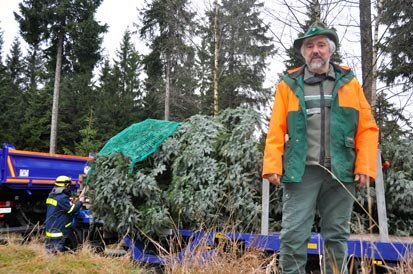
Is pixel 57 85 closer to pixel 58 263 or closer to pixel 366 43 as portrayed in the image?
pixel 366 43

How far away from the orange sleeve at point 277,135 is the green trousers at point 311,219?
18cm

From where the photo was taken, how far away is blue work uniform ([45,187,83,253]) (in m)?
6.67

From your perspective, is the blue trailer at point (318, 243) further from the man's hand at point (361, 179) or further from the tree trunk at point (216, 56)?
the tree trunk at point (216, 56)

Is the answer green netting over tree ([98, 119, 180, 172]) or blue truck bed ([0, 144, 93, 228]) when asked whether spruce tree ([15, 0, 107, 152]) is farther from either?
green netting over tree ([98, 119, 180, 172])

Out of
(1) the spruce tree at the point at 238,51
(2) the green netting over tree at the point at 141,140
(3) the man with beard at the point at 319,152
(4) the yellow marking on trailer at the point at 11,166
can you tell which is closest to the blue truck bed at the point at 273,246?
(3) the man with beard at the point at 319,152

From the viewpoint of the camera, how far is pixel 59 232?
22.0 feet

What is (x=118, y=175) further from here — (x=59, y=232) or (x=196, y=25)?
(x=196, y=25)

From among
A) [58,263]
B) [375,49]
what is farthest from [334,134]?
[375,49]

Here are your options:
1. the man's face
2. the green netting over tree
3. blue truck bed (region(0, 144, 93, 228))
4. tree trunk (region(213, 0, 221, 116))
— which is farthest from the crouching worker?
tree trunk (region(213, 0, 221, 116))

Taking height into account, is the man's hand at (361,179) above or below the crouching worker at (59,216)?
above

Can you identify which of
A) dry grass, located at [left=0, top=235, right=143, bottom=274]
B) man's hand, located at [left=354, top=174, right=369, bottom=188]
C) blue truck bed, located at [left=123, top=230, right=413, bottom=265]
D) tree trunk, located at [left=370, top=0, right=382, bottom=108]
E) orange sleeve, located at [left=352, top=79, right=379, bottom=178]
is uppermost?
tree trunk, located at [left=370, top=0, right=382, bottom=108]

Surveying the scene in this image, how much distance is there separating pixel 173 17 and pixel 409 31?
11.3 m

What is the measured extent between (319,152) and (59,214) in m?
5.31

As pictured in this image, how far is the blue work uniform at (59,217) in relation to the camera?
6.67 metres
